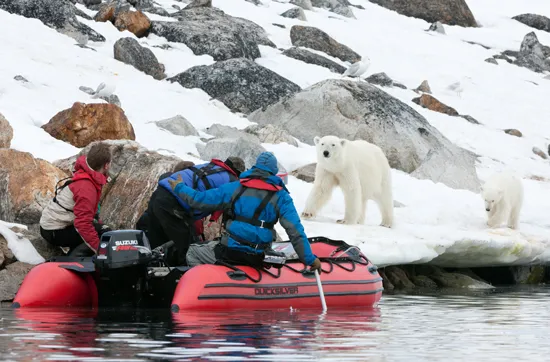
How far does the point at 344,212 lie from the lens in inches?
651

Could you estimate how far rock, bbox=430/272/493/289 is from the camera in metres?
14.9

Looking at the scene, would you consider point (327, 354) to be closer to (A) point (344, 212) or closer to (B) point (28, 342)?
(B) point (28, 342)

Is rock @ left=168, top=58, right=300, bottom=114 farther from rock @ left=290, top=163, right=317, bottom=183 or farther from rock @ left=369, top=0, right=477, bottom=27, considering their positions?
rock @ left=369, top=0, right=477, bottom=27

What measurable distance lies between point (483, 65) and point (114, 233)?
34148 mm

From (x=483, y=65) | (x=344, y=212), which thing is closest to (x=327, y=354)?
(x=344, y=212)

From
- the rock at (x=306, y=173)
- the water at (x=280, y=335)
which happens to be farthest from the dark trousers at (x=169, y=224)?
the rock at (x=306, y=173)

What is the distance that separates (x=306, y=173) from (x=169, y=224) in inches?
327

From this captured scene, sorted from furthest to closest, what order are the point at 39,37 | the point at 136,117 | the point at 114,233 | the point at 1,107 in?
the point at 39,37, the point at 136,117, the point at 1,107, the point at 114,233

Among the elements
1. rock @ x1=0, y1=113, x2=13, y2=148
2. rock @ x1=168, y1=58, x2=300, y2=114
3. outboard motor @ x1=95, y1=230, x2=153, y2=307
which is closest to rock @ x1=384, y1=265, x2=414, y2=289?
outboard motor @ x1=95, y1=230, x2=153, y2=307

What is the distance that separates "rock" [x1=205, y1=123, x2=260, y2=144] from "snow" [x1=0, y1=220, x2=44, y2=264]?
10.4m

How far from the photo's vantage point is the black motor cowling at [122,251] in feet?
30.6

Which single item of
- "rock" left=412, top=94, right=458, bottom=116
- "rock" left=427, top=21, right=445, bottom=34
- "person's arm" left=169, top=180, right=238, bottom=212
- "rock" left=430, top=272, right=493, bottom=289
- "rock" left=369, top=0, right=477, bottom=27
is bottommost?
"rock" left=430, top=272, right=493, bottom=289

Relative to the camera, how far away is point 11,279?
10445 millimetres

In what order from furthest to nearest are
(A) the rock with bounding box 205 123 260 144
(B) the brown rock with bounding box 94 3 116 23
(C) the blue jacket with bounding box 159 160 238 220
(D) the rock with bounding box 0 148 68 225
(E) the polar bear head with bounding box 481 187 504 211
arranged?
(B) the brown rock with bounding box 94 3 116 23 → (A) the rock with bounding box 205 123 260 144 → (E) the polar bear head with bounding box 481 187 504 211 → (D) the rock with bounding box 0 148 68 225 → (C) the blue jacket with bounding box 159 160 238 220
